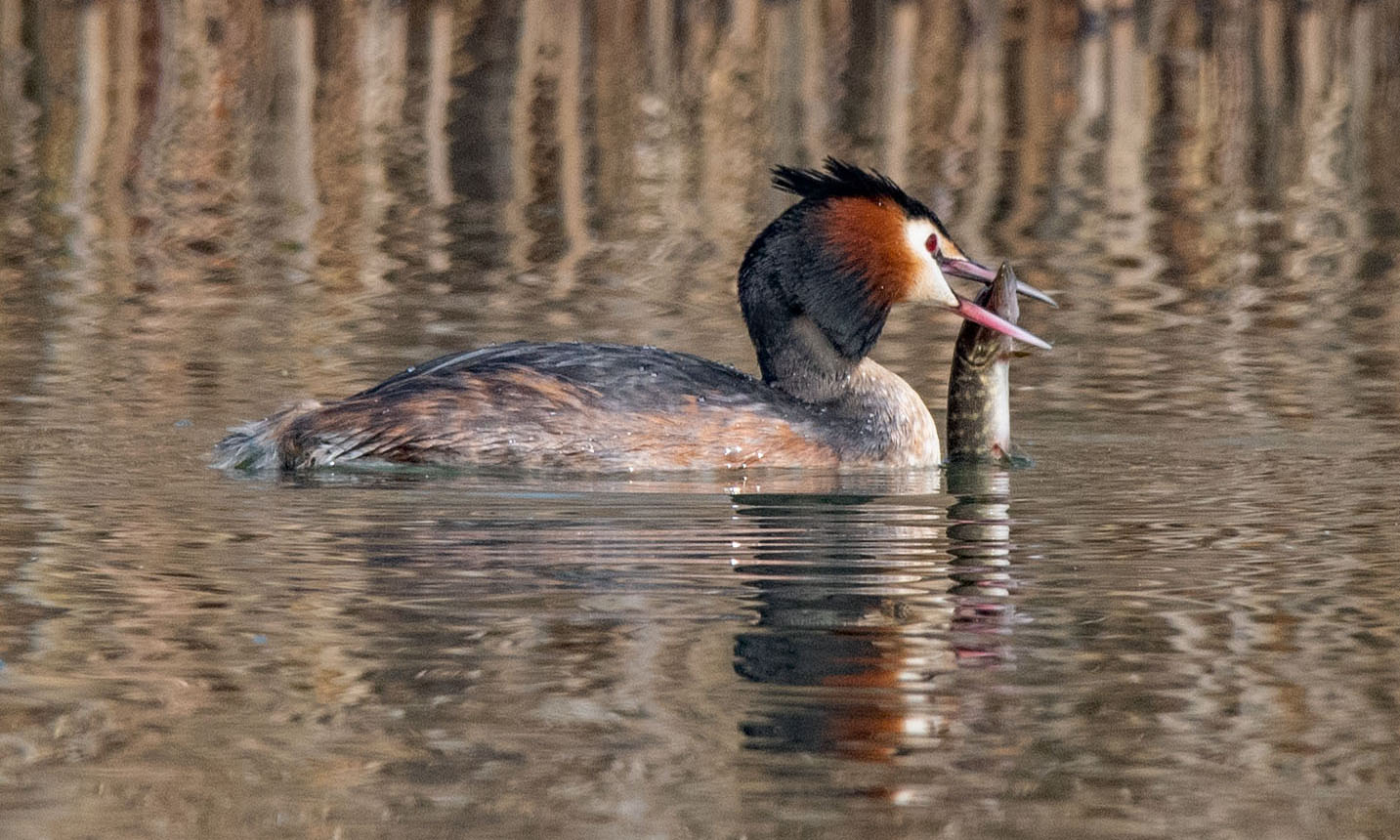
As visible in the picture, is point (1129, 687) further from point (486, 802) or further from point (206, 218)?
point (206, 218)

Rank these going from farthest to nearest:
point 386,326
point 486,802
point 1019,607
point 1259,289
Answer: point 1259,289 → point 386,326 → point 1019,607 → point 486,802

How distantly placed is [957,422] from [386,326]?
398 centimetres

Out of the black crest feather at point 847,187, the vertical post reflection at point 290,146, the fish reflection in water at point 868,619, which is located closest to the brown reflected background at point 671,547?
the fish reflection in water at point 868,619

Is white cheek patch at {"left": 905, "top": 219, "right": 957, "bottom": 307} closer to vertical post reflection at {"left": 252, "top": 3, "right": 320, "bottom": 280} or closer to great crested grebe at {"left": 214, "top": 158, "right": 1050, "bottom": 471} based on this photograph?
great crested grebe at {"left": 214, "top": 158, "right": 1050, "bottom": 471}

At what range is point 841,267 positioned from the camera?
9.55m

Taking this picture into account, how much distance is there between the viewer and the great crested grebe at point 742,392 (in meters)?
8.98

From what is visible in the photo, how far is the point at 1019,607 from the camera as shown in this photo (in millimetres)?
6832

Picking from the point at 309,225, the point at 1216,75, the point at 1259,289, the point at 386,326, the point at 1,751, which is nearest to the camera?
the point at 1,751

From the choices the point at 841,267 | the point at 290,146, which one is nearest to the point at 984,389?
the point at 841,267

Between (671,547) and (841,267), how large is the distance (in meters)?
2.21

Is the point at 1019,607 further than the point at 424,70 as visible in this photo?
No

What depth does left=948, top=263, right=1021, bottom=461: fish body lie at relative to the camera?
948 centimetres

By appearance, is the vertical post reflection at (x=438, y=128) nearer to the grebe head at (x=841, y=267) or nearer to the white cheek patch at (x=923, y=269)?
the grebe head at (x=841, y=267)

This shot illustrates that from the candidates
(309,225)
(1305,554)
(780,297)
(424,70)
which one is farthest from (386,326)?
(424,70)
